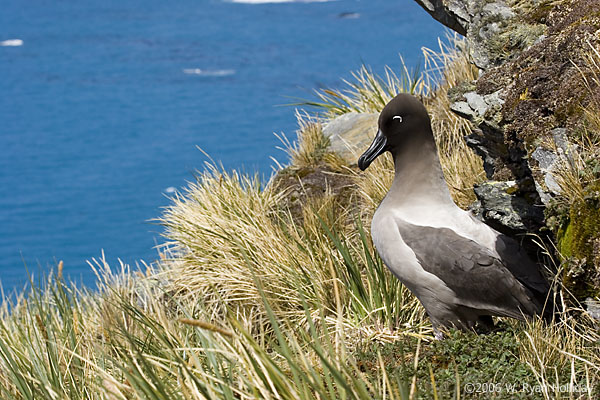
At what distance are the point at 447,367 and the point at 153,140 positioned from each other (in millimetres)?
13556

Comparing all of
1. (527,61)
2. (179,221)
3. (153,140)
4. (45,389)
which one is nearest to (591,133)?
(527,61)

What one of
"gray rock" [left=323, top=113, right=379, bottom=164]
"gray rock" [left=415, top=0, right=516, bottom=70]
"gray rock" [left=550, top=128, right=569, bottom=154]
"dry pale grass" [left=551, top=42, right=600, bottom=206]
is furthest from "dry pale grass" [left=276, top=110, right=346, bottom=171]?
"dry pale grass" [left=551, top=42, right=600, bottom=206]

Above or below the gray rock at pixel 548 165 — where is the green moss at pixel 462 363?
below

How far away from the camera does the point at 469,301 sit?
3.27 metres

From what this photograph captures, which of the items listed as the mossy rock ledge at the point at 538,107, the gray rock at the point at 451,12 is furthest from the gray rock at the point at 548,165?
the gray rock at the point at 451,12

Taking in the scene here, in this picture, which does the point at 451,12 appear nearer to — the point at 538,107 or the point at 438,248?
the point at 538,107

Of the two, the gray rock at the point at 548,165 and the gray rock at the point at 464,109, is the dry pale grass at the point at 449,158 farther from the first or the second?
the gray rock at the point at 548,165

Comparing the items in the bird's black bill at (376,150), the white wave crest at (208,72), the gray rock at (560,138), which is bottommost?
the gray rock at (560,138)

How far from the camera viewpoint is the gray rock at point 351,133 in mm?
6762

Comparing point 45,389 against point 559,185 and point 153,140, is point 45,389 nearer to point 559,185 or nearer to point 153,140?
point 559,185

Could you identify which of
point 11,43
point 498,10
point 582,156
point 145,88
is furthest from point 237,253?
point 11,43

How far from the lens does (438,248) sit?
3.25m

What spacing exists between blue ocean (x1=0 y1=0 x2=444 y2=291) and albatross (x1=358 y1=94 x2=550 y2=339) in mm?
7516

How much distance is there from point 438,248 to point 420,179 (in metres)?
0.39
